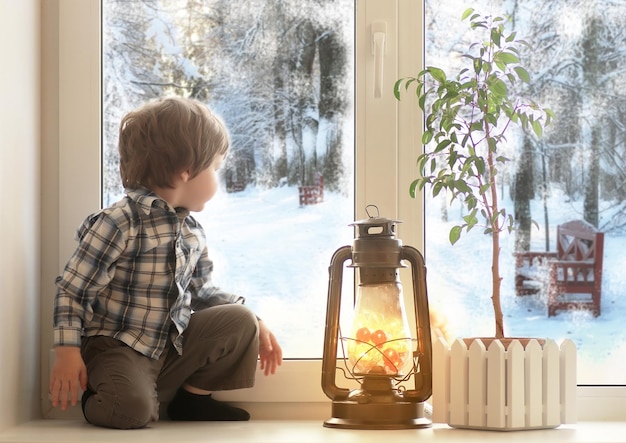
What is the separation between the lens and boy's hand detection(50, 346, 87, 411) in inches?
→ 66.3

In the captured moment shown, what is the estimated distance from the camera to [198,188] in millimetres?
1842

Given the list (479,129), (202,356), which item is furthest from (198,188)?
(479,129)

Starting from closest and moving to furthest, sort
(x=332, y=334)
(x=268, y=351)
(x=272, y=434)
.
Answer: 1. (x=272, y=434)
2. (x=332, y=334)
3. (x=268, y=351)

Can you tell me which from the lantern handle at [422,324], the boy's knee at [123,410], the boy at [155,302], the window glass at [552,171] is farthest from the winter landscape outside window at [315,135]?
the boy's knee at [123,410]

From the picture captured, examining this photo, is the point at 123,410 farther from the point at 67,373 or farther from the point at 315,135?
the point at 315,135

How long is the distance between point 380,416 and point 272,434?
0.20 metres

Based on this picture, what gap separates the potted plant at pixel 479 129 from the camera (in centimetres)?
177

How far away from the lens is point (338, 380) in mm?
1908

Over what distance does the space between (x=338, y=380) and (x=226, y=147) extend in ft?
1.78

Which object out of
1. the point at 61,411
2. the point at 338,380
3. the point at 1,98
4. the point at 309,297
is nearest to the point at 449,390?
the point at 338,380

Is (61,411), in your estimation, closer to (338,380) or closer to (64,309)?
(64,309)

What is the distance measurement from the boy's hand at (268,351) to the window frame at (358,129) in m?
0.06

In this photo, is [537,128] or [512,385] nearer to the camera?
[512,385]

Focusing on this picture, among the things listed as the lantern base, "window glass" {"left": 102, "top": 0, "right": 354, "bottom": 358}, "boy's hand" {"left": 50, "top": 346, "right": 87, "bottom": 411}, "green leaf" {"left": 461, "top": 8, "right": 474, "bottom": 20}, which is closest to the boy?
"boy's hand" {"left": 50, "top": 346, "right": 87, "bottom": 411}
